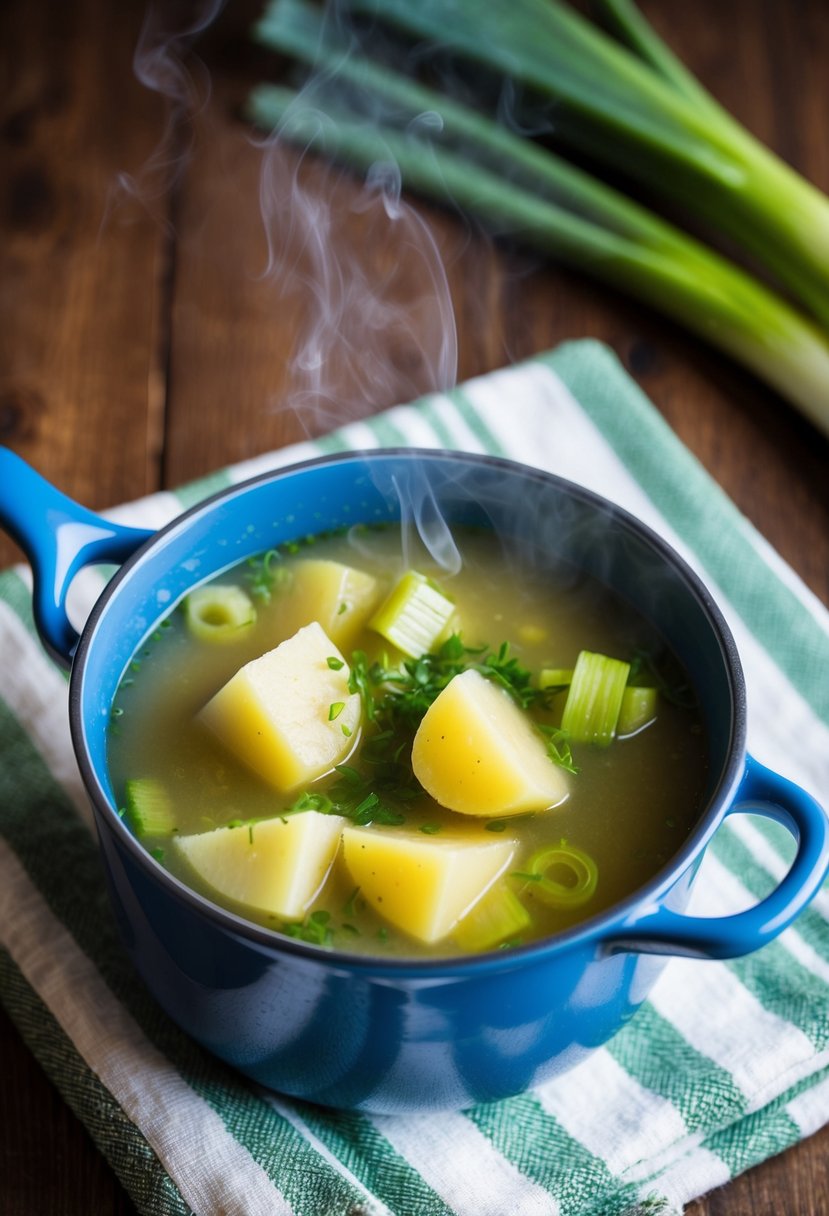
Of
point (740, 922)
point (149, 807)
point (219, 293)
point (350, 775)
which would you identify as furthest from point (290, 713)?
point (219, 293)

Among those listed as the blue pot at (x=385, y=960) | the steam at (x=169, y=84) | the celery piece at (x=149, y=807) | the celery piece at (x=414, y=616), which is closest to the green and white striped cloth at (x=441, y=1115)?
the blue pot at (x=385, y=960)

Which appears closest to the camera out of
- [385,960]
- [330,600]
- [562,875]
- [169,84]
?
[385,960]

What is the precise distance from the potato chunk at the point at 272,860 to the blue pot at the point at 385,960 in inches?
4.2

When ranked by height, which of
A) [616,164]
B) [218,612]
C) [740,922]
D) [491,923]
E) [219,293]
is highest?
[740,922]

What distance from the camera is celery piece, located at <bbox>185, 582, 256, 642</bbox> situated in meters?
2.20

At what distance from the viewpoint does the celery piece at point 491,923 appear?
1756 mm

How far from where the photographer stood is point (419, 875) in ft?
5.72

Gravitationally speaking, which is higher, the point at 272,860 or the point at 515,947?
the point at 515,947

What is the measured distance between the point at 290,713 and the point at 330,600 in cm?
27

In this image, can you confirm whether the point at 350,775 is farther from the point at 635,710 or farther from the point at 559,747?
the point at 635,710

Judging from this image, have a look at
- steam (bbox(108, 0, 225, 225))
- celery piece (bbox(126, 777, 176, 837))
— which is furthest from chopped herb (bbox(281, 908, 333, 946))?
steam (bbox(108, 0, 225, 225))

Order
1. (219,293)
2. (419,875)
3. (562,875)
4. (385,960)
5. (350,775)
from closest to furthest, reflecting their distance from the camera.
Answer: (385,960)
(419,875)
(562,875)
(350,775)
(219,293)

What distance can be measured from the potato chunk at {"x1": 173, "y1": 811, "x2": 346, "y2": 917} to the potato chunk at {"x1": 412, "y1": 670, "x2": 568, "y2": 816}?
0.16 m

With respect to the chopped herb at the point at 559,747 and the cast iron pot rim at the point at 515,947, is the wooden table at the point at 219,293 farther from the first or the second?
the chopped herb at the point at 559,747
